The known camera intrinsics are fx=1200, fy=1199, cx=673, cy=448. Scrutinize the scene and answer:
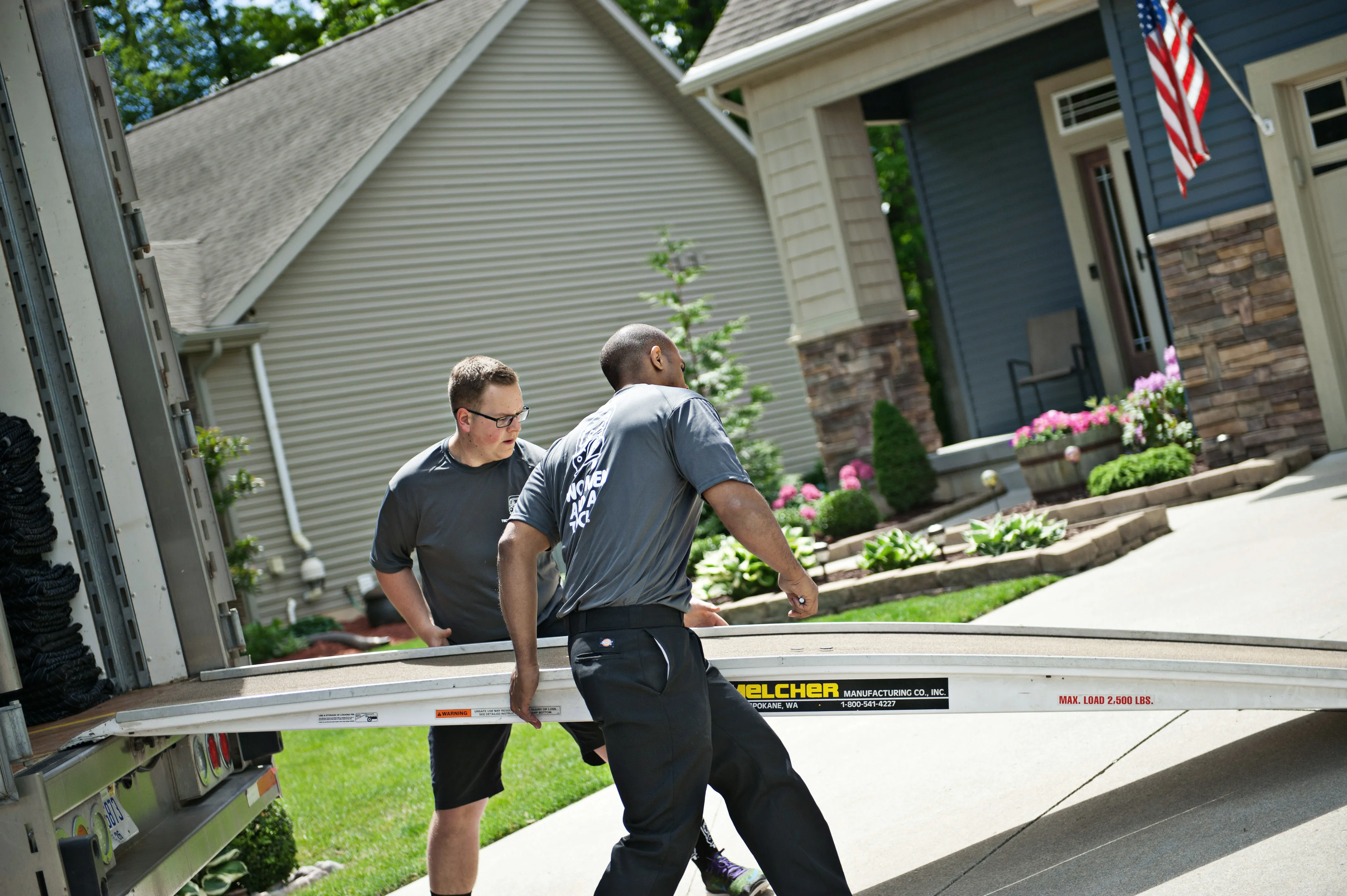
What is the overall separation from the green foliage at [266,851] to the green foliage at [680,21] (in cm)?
1958

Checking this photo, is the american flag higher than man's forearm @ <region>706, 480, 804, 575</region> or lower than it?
higher

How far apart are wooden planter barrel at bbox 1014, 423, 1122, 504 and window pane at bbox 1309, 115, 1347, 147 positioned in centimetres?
264

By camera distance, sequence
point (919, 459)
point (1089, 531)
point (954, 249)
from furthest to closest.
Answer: point (954, 249) → point (919, 459) → point (1089, 531)

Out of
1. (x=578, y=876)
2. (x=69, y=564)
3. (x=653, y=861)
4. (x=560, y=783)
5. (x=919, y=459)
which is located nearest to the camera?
(x=653, y=861)

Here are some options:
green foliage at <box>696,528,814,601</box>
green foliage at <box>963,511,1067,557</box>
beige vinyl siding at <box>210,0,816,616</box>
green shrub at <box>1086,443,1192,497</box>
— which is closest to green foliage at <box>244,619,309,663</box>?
beige vinyl siding at <box>210,0,816,616</box>

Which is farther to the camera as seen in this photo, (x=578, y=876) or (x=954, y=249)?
(x=954, y=249)

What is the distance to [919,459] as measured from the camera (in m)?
10.9

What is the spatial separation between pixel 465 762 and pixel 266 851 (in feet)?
6.40

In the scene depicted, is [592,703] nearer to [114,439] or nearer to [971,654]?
[971,654]

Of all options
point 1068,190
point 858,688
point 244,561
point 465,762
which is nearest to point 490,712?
point 465,762

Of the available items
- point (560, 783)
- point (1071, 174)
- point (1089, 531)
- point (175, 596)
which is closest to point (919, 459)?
point (1089, 531)

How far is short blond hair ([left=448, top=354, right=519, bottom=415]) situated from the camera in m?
3.87

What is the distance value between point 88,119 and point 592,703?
103 inches

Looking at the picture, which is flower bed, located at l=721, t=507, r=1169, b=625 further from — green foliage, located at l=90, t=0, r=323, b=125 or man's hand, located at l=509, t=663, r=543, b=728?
green foliage, located at l=90, t=0, r=323, b=125
